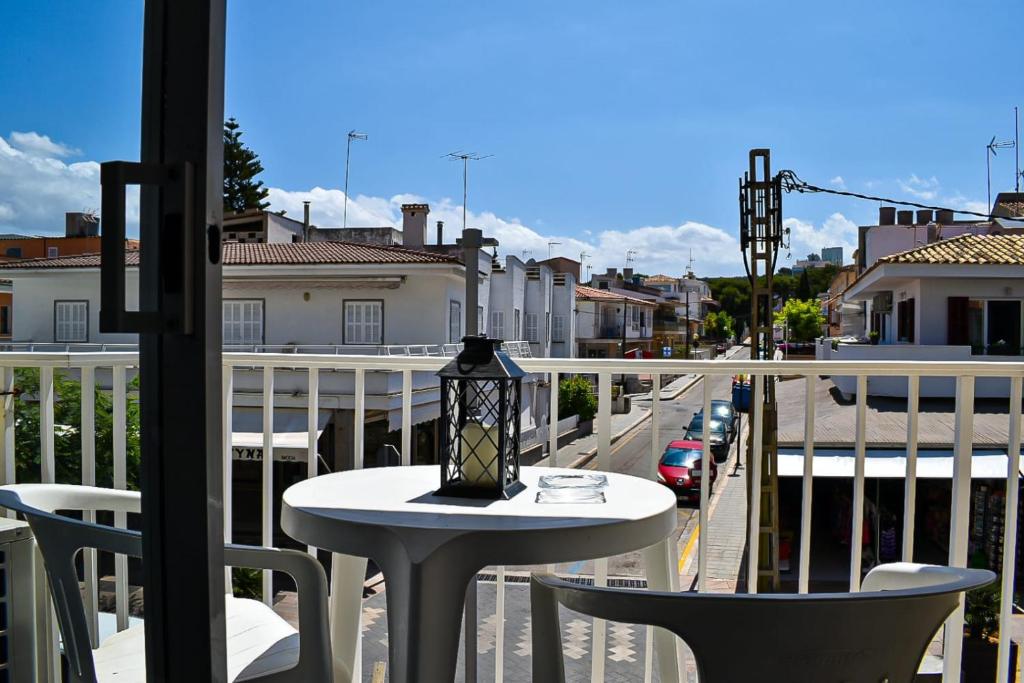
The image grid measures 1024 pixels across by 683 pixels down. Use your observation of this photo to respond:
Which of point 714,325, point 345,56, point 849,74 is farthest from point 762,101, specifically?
point 714,325

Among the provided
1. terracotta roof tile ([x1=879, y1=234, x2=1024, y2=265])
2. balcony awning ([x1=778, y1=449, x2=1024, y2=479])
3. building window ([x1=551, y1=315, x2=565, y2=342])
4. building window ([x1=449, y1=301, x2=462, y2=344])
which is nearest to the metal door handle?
balcony awning ([x1=778, y1=449, x2=1024, y2=479])

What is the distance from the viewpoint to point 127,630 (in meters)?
1.21

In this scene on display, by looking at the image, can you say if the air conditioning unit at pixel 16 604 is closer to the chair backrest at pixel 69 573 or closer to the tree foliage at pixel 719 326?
the chair backrest at pixel 69 573

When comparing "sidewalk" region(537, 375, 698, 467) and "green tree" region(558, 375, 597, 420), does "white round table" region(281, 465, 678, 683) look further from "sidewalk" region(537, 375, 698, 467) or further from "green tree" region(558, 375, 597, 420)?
"green tree" region(558, 375, 597, 420)

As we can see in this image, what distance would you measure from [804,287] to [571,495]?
51611 millimetres

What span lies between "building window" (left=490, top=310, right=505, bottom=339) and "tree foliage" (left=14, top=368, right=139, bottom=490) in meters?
15.5

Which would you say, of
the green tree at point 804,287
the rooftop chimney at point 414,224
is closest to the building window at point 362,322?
the rooftop chimney at point 414,224

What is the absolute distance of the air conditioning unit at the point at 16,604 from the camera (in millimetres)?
1590

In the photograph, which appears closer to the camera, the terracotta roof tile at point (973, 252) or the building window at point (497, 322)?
the terracotta roof tile at point (973, 252)

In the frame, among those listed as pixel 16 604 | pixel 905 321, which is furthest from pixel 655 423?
pixel 905 321

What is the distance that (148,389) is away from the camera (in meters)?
0.67

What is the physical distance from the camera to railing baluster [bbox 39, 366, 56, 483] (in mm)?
2334

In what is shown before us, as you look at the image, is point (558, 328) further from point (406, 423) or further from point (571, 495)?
point (571, 495)

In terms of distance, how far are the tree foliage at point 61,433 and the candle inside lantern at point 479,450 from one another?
1018 millimetres
